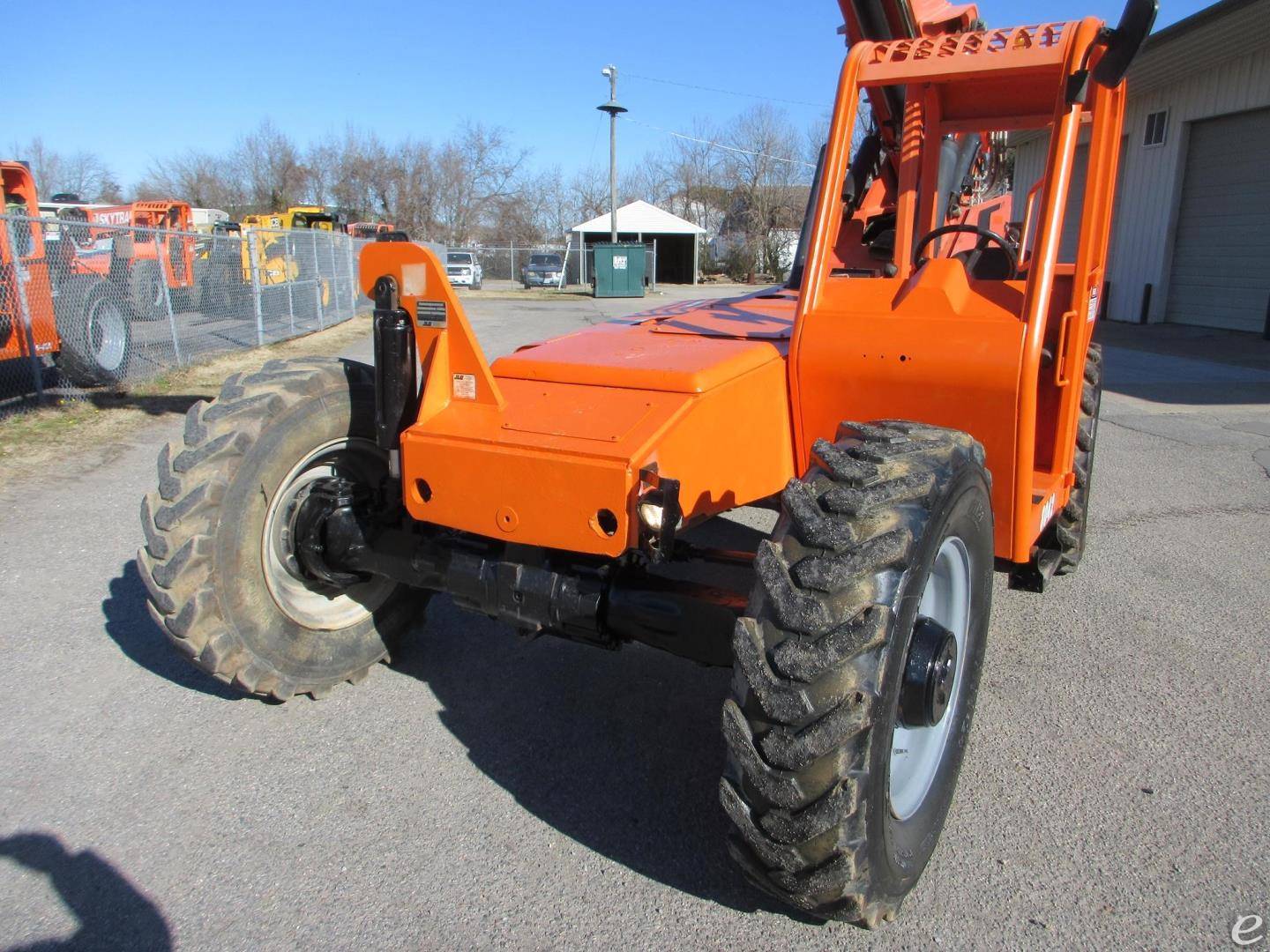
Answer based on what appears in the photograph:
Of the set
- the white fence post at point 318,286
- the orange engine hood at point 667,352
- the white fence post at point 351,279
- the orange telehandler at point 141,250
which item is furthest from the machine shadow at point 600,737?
the white fence post at point 351,279

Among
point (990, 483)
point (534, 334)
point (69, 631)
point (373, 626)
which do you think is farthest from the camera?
point (534, 334)

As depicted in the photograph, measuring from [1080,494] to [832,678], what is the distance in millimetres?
3295

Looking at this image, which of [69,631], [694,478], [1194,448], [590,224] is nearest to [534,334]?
[1194,448]

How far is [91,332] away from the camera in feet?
34.9

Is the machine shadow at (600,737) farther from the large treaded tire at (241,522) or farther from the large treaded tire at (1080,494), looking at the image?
the large treaded tire at (1080,494)

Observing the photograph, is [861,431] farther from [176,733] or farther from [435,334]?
[176,733]

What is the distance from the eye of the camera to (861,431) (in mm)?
2535

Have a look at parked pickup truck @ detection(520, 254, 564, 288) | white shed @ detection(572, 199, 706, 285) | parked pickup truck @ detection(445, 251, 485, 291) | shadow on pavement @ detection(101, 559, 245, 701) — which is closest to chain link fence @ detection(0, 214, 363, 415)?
shadow on pavement @ detection(101, 559, 245, 701)

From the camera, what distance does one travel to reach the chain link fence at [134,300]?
9.47 metres

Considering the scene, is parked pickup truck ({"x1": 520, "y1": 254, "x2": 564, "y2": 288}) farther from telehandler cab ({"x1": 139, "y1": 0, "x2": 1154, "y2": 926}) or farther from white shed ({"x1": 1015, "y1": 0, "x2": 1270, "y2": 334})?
telehandler cab ({"x1": 139, "y1": 0, "x2": 1154, "y2": 926})

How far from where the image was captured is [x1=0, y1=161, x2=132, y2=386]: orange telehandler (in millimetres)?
9266

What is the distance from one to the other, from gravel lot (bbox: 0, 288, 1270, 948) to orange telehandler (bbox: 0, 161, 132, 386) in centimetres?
565

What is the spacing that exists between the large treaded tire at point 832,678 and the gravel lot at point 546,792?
1.39 feet

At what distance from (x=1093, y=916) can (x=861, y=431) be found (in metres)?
1.52
